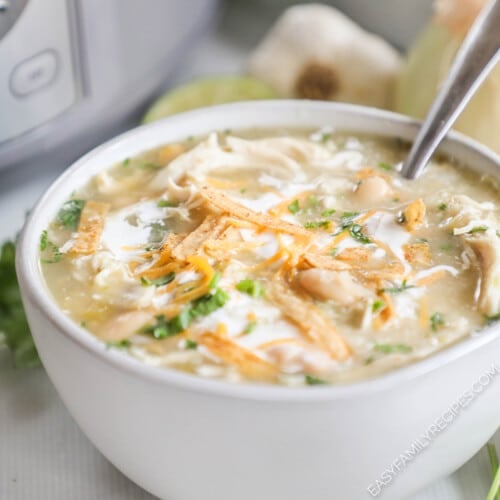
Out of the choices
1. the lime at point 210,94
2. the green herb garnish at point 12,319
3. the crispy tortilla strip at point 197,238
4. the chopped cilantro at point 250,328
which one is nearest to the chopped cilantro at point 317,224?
the crispy tortilla strip at point 197,238

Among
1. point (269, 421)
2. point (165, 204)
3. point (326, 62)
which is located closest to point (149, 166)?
point (165, 204)

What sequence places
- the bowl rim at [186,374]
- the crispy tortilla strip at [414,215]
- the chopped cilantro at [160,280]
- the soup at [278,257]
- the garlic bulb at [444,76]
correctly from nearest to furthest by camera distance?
the bowl rim at [186,374]
the soup at [278,257]
the chopped cilantro at [160,280]
the crispy tortilla strip at [414,215]
the garlic bulb at [444,76]

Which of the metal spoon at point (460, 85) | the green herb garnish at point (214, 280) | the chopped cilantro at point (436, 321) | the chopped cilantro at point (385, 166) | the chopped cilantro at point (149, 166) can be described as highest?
the metal spoon at point (460, 85)

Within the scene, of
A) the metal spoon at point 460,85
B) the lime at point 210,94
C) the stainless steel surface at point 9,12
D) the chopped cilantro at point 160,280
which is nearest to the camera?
the chopped cilantro at point 160,280

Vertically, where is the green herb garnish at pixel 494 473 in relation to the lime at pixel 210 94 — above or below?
above

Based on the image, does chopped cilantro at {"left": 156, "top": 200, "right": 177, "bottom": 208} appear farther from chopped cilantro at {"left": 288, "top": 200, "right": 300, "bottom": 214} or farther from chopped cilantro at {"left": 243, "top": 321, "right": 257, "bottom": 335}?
chopped cilantro at {"left": 243, "top": 321, "right": 257, "bottom": 335}

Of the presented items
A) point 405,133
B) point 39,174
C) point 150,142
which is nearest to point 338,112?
point 405,133

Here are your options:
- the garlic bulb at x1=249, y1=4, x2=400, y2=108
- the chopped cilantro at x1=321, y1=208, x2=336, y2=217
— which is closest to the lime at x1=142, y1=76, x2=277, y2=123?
the garlic bulb at x1=249, y1=4, x2=400, y2=108

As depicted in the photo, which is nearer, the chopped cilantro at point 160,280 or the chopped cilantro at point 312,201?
the chopped cilantro at point 160,280

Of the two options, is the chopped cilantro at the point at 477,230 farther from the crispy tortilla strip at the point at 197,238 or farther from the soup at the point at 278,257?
the crispy tortilla strip at the point at 197,238
